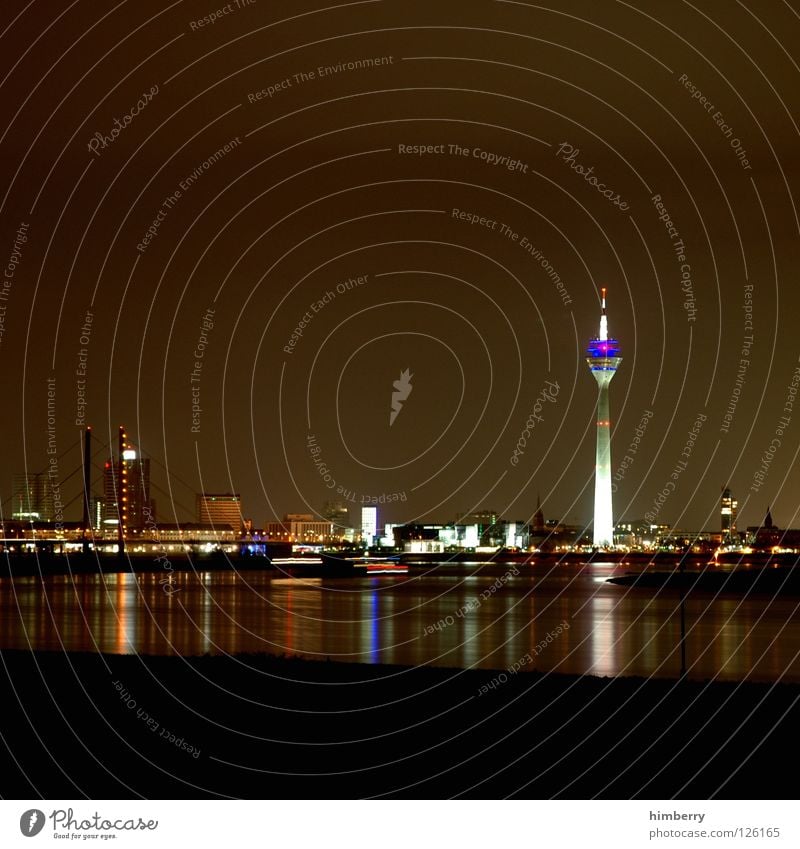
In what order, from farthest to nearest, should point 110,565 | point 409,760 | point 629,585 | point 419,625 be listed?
point 110,565
point 629,585
point 419,625
point 409,760

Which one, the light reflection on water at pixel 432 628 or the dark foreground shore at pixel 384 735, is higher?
the dark foreground shore at pixel 384 735

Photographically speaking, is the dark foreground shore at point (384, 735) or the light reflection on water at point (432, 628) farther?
the light reflection on water at point (432, 628)

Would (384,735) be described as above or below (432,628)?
above

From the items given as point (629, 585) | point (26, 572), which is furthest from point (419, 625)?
point (26, 572)

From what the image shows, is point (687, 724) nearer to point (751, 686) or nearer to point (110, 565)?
point (751, 686)
